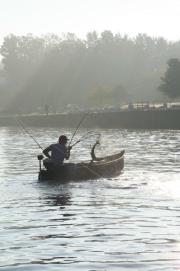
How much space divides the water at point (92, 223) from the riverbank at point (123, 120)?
6543 cm

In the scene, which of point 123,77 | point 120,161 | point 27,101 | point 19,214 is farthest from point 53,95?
point 19,214

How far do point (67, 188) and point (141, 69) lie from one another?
16220 cm

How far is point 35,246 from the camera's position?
17656 mm

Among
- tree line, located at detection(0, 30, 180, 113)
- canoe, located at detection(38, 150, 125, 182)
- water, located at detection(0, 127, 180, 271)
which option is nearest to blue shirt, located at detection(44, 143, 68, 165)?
canoe, located at detection(38, 150, 125, 182)

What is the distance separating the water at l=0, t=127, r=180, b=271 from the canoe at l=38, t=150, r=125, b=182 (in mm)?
514

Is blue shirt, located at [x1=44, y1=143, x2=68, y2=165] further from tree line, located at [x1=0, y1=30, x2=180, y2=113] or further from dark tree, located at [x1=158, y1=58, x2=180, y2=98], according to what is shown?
tree line, located at [x1=0, y1=30, x2=180, y2=113]

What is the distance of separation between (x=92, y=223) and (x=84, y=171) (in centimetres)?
1092

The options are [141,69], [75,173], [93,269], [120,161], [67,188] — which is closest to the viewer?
[93,269]

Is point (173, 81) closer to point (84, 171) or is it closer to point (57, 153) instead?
point (84, 171)

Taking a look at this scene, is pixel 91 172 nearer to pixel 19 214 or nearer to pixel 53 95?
pixel 19 214

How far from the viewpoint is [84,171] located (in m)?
31.8

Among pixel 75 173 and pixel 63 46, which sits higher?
pixel 63 46

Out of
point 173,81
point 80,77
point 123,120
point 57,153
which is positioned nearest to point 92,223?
point 57,153

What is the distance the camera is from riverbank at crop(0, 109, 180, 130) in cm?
10144
